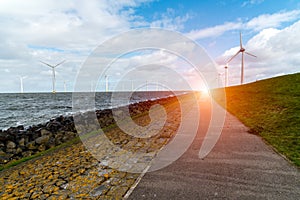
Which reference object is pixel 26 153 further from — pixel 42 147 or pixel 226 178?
pixel 226 178

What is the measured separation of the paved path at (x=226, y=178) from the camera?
379cm

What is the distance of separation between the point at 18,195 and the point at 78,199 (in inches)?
66.5

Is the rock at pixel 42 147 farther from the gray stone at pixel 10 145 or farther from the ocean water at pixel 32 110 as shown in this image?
the ocean water at pixel 32 110

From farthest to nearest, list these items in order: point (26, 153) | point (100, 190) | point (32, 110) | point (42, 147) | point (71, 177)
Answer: point (32, 110)
point (42, 147)
point (26, 153)
point (71, 177)
point (100, 190)

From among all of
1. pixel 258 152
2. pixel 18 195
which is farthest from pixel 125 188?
pixel 258 152

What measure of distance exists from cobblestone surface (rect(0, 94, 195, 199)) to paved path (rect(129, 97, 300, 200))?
2.14 feet

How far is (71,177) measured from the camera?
5160mm

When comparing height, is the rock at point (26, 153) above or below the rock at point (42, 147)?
below

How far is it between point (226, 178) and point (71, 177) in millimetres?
3631

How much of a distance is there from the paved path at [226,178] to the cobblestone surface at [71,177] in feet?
2.14

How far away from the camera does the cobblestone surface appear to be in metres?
4.35

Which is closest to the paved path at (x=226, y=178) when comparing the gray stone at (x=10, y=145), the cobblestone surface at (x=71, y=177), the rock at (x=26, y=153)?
the cobblestone surface at (x=71, y=177)

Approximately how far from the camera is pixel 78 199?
4043 millimetres

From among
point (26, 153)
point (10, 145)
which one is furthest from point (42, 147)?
point (10, 145)
